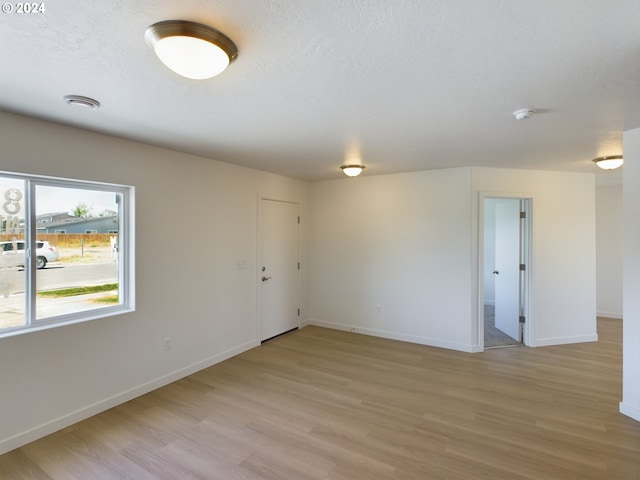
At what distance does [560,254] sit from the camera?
4.48m

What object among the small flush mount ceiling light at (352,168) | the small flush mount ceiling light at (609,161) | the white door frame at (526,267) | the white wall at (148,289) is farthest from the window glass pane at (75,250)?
the small flush mount ceiling light at (609,161)

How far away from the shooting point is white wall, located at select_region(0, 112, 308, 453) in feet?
7.86

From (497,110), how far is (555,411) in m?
2.64

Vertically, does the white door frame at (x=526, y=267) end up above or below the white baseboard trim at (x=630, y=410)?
above

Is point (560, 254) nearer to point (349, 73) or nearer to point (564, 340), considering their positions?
point (564, 340)

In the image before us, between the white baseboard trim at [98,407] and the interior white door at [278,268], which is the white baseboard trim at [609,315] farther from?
the white baseboard trim at [98,407]

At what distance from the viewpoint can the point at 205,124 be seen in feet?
8.59

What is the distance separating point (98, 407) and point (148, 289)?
1.08 m

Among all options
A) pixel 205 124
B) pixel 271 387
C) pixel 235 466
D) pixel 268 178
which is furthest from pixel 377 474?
pixel 268 178

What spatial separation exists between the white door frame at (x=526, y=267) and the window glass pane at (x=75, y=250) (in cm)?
428

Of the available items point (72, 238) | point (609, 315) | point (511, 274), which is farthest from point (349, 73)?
point (609, 315)

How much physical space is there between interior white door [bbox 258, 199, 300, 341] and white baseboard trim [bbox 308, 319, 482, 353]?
0.57 m

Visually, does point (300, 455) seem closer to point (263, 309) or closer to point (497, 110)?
point (263, 309)

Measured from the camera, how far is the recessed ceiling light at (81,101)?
6.78ft
